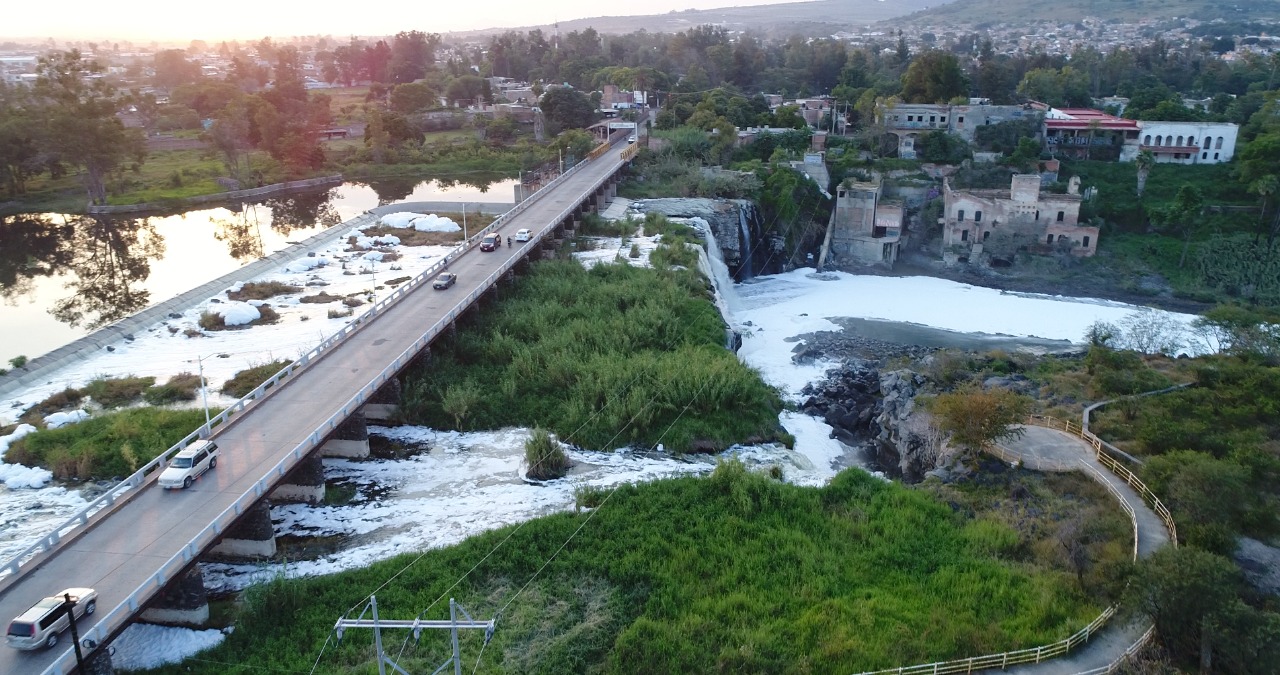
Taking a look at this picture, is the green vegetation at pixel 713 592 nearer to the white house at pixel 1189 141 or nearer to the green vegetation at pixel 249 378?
the green vegetation at pixel 249 378

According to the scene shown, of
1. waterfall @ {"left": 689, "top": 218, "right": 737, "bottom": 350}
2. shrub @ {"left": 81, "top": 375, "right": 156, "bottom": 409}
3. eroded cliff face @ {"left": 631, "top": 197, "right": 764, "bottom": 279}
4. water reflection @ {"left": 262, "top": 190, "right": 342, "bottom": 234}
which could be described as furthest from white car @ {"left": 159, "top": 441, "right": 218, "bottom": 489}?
water reflection @ {"left": 262, "top": 190, "right": 342, "bottom": 234}

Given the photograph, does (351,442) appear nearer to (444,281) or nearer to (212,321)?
(444,281)

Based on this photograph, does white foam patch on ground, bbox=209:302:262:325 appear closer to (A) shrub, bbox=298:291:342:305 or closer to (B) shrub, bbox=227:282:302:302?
(B) shrub, bbox=227:282:302:302

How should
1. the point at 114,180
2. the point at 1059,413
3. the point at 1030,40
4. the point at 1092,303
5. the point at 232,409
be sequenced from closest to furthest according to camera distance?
1. the point at 232,409
2. the point at 1059,413
3. the point at 1092,303
4. the point at 114,180
5. the point at 1030,40

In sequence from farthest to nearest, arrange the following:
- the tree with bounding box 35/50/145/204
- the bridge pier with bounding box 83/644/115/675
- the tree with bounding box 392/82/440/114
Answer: the tree with bounding box 392/82/440/114 < the tree with bounding box 35/50/145/204 < the bridge pier with bounding box 83/644/115/675

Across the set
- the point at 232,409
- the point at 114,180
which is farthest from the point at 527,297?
Result: the point at 114,180

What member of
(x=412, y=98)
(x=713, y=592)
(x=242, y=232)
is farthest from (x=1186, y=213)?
(x=412, y=98)

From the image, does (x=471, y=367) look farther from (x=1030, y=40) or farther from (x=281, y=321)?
(x=1030, y=40)
